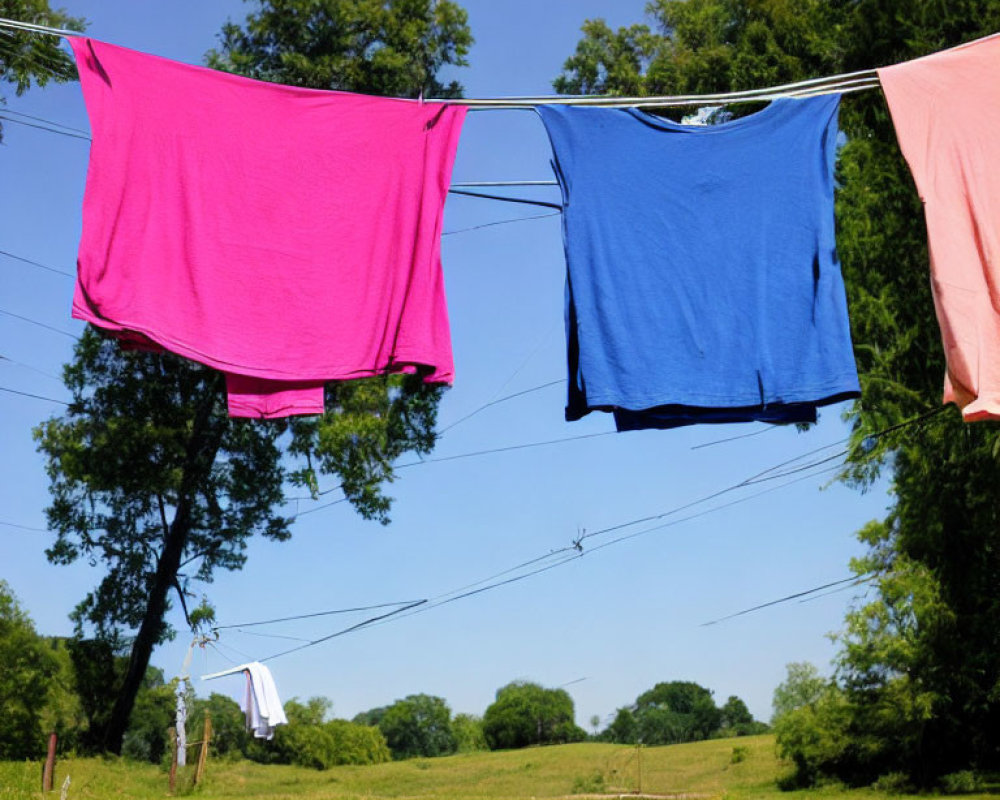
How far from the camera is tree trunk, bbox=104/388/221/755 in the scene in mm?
16594

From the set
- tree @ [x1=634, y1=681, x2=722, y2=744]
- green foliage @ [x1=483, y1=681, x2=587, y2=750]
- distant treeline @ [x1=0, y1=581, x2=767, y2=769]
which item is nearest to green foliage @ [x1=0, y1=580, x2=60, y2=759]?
distant treeline @ [x1=0, y1=581, x2=767, y2=769]

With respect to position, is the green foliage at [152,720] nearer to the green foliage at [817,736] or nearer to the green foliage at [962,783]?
the green foliage at [817,736]

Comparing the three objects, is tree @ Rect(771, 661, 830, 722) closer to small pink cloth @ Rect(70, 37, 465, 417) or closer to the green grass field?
the green grass field

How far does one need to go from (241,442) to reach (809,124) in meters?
14.3

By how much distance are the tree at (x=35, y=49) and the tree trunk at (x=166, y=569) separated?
6351mm

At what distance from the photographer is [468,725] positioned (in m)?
33.1

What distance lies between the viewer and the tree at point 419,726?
3177cm

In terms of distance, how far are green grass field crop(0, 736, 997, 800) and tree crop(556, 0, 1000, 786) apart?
5.55 feet

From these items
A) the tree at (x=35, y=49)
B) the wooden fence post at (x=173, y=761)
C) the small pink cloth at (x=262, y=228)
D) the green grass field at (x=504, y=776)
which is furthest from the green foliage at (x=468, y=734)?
the small pink cloth at (x=262, y=228)

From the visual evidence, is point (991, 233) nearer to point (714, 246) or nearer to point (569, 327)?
point (714, 246)

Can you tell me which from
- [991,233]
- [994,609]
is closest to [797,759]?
[994,609]

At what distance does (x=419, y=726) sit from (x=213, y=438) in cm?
1803

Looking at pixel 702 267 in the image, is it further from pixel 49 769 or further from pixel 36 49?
pixel 49 769

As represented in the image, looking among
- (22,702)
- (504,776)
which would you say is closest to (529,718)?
(504,776)
